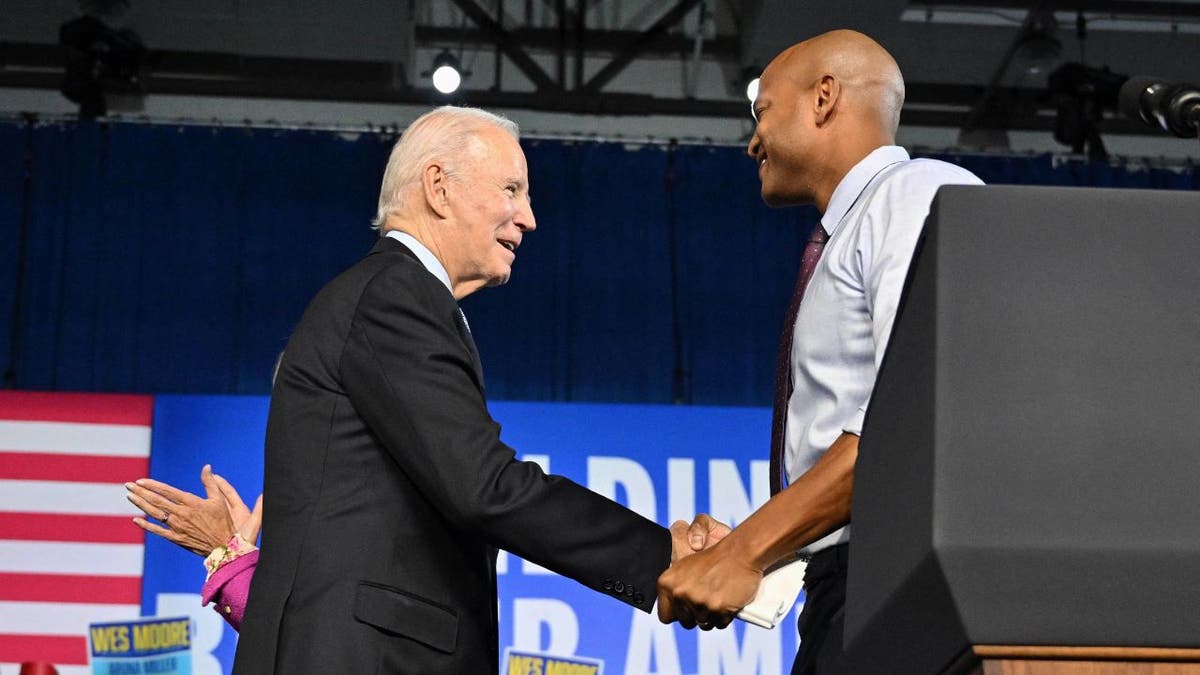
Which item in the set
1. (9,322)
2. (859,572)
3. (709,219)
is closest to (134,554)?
(9,322)

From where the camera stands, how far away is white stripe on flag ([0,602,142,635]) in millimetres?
5746

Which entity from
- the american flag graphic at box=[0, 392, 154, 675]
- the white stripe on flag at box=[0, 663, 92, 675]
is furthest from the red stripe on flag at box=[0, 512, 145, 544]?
the white stripe on flag at box=[0, 663, 92, 675]

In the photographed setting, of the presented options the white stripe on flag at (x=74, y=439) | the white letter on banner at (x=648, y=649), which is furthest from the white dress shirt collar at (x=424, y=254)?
the white stripe on flag at (x=74, y=439)

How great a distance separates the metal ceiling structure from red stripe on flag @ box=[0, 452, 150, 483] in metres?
1.99

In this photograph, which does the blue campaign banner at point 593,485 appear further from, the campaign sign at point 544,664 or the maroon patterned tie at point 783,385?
the maroon patterned tie at point 783,385

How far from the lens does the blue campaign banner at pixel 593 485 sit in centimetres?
568

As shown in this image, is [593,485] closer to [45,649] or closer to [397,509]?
[45,649]

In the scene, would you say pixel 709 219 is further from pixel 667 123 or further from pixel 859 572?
pixel 859 572

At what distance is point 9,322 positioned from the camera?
6836 millimetres

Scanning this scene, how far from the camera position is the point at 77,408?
603 centimetres

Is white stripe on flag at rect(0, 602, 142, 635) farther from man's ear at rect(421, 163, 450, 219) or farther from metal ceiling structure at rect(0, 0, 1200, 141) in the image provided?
man's ear at rect(421, 163, 450, 219)

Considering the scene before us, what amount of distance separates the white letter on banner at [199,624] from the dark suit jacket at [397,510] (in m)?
4.16

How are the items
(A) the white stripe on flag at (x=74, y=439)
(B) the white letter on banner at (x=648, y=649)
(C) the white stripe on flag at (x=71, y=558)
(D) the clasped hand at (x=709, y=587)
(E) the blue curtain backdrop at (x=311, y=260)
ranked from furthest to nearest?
1. (E) the blue curtain backdrop at (x=311, y=260)
2. (A) the white stripe on flag at (x=74, y=439)
3. (C) the white stripe on flag at (x=71, y=558)
4. (B) the white letter on banner at (x=648, y=649)
5. (D) the clasped hand at (x=709, y=587)

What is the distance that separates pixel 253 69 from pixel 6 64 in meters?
1.21
